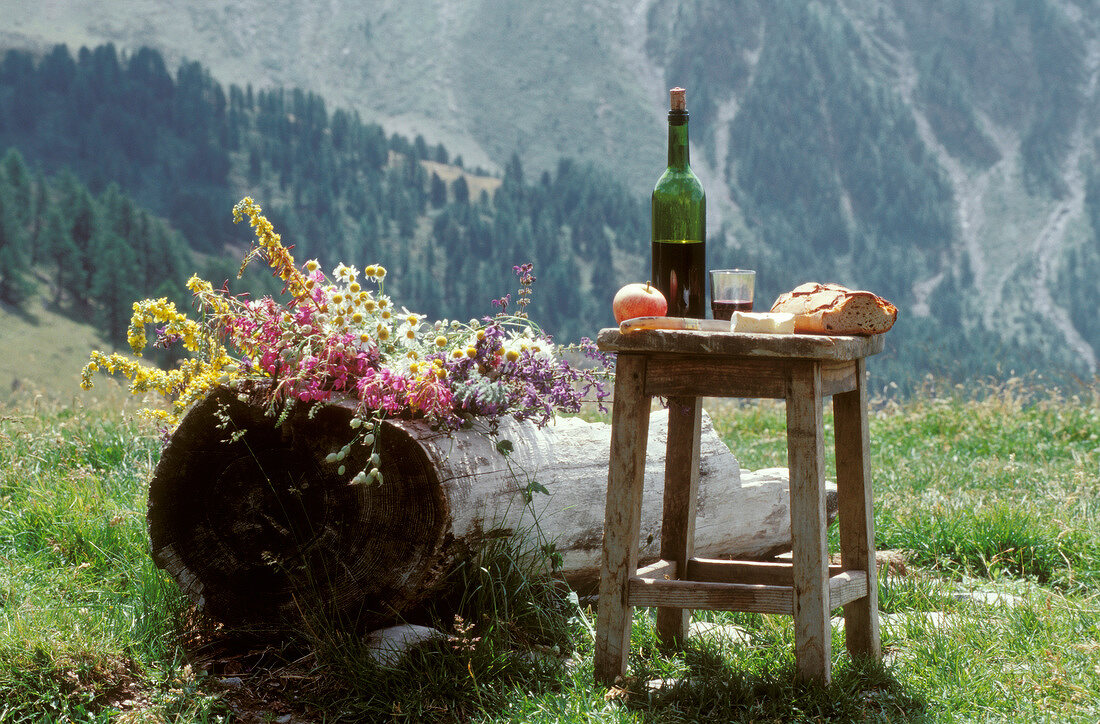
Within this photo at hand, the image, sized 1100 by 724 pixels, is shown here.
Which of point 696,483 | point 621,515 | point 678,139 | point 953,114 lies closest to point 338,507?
point 621,515

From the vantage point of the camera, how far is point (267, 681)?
3.09 meters

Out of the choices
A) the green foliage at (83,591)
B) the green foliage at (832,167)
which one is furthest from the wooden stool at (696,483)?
the green foliage at (832,167)

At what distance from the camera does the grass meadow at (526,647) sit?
2.76m

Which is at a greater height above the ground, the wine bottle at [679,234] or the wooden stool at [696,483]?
the wine bottle at [679,234]

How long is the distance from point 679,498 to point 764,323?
0.86 metres

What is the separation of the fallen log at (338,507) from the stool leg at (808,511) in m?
1.02

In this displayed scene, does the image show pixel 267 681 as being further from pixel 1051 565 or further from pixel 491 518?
pixel 1051 565

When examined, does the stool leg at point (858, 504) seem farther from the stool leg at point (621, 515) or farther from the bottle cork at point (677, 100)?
the bottle cork at point (677, 100)

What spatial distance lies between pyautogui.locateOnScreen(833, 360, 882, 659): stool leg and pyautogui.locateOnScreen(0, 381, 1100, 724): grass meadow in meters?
0.13

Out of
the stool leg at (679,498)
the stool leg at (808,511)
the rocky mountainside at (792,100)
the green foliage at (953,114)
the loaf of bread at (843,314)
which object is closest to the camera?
the stool leg at (808,511)

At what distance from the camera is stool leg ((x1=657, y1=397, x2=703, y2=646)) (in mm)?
3242

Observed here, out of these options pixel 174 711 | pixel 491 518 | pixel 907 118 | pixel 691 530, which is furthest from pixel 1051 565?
pixel 907 118

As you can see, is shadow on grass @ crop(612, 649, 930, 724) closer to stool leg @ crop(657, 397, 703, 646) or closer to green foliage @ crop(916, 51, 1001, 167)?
stool leg @ crop(657, 397, 703, 646)

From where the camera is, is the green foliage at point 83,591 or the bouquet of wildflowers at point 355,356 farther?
the bouquet of wildflowers at point 355,356
